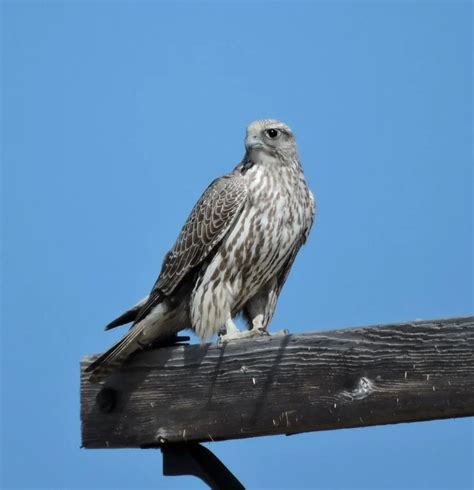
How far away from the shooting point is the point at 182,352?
10.9 feet

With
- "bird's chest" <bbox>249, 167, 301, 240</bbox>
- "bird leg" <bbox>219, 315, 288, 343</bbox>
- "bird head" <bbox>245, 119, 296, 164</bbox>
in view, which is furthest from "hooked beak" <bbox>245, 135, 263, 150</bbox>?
"bird leg" <bbox>219, 315, 288, 343</bbox>

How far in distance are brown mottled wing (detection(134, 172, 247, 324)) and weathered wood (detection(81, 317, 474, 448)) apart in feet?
3.13

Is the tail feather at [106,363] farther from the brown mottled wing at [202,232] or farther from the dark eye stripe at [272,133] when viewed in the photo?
the dark eye stripe at [272,133]

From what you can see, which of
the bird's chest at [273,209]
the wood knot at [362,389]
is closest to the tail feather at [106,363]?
the wood knot at [362,389]

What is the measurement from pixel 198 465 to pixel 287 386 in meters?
0.47

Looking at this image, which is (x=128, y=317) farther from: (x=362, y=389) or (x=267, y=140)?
(x=362, y=389)

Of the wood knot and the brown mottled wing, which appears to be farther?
the brown mottled wing

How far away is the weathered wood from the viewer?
2.63 m

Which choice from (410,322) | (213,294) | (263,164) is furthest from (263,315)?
(410,322)

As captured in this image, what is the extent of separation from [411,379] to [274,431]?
0.49 meters

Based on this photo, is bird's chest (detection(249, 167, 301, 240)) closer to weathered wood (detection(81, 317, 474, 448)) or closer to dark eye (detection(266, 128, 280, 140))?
dark eye (detection(266, 128, 280, 140))

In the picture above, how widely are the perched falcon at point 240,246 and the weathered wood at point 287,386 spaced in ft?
2.86

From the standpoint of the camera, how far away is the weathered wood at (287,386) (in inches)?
104

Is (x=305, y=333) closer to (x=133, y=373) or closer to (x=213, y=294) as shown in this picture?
(x=133, y=373)
